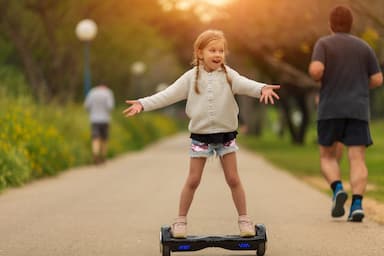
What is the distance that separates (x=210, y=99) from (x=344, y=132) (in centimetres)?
256

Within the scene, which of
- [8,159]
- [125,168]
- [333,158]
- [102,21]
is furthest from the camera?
[102,21]

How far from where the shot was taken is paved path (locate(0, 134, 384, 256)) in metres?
7.25

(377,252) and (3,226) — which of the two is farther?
(3,226)

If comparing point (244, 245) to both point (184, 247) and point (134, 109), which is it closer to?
point (184, 247)

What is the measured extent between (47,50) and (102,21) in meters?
4.15

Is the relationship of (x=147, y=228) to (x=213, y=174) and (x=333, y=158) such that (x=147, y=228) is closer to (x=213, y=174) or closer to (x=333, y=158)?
(x=333, y=158)

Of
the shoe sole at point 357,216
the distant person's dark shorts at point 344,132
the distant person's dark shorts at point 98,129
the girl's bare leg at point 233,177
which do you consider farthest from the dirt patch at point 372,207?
the distant person's dark shorts at point 98,129

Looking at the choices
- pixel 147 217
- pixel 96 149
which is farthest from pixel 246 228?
pixel 96 149

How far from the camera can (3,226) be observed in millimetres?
8773

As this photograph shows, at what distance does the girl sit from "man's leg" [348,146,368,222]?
2.17 m

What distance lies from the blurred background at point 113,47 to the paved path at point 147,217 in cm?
115

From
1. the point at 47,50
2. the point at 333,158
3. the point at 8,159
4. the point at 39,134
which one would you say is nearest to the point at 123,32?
the point at 47,50

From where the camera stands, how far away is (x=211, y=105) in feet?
22.3

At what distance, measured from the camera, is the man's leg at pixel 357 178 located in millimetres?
8703
